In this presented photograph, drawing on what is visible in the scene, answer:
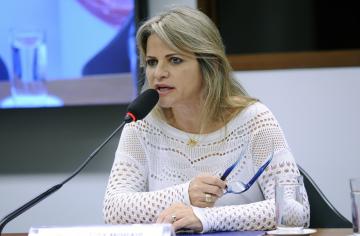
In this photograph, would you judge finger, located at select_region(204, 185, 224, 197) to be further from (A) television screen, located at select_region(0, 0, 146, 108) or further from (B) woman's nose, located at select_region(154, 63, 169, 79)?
(A) television screen, located at select_region(0, 0, 146, 108)

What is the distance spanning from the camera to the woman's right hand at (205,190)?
5.67 ft

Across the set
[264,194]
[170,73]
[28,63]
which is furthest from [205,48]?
[28,63]

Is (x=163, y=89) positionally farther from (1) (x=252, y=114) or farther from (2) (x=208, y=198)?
(2) (x=208, y=198)

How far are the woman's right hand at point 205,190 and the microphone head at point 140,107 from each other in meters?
0.24

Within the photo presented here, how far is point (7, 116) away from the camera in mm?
3275

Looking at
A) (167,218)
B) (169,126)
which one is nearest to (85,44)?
(169,126)

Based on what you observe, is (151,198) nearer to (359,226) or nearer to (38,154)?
(359,226)

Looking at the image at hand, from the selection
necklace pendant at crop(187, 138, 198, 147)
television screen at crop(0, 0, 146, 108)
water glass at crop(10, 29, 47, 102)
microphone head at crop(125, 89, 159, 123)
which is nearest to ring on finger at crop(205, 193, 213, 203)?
microphone head at crop(125, 89, 159, 123)

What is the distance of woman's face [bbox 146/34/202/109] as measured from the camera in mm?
2045

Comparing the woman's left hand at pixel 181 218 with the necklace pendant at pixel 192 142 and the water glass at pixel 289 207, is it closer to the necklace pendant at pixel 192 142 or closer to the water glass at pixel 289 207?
the water glass at pixel 289 207

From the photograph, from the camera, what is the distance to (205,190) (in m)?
1.75

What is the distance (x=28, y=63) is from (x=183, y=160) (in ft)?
4.11

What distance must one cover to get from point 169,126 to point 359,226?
0.86m

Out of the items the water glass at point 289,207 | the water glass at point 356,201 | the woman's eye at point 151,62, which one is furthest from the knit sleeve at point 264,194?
the woman's eye at point 151,62
